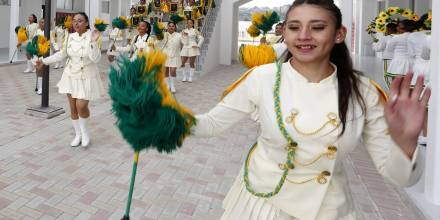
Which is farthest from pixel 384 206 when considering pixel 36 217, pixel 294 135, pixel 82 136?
pixel 82 136

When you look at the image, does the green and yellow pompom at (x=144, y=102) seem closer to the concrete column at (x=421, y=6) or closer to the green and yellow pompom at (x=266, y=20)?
the green and yellow pompom at (x=266, y=20)

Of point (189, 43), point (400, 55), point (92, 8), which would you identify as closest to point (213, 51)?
point (189, 43)

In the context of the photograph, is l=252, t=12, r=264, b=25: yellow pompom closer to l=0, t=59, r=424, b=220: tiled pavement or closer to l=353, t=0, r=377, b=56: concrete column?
l=0, t=59, r=424, b=220: tiled pavement

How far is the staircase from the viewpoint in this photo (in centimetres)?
1180

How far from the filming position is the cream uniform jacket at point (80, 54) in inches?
168

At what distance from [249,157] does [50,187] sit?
99.0 inches

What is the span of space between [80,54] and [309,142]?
3672 mm

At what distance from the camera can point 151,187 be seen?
3.40 meters

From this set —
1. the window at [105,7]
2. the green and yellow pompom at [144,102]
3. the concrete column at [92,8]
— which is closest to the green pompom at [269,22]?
the green and yellow pompom at [144,102]

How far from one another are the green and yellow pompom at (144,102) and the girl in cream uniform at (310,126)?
153 mm

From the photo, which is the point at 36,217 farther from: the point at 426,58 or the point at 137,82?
the point at 426,58

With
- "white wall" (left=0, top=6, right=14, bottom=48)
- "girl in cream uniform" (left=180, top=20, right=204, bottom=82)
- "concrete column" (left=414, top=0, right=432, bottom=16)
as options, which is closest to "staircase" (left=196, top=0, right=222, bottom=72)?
"girl in cream uniform" (left=180, top=20, right=204, bottom=82)

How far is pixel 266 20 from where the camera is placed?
9.64 feet

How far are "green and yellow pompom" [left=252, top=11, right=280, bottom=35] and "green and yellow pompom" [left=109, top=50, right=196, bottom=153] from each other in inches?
70.9
